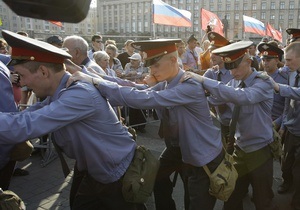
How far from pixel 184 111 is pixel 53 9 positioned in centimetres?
158

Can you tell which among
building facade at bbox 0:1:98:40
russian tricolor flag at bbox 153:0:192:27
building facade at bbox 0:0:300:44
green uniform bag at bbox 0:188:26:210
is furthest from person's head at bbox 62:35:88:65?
building facade at bbox 0:0:300:44

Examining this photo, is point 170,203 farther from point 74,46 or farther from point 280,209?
point 74,46

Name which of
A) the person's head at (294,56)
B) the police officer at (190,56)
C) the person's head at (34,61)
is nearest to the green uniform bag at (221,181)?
the person's head at (34,61)

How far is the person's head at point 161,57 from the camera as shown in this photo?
288cm

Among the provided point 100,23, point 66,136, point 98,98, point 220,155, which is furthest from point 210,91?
point 100,23

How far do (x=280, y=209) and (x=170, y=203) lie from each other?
5.24 feet

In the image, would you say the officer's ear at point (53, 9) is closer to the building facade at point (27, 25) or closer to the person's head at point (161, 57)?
the building facade at point (27, 25)

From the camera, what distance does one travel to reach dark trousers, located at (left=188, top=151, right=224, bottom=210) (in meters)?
2.81

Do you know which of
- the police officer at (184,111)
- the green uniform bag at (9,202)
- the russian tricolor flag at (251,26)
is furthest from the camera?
the russian tricolor flag at (251,26)

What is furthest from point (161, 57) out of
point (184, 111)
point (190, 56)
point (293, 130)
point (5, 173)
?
point (190, 56)

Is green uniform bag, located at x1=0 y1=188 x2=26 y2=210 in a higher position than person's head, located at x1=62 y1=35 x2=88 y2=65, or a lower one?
lower

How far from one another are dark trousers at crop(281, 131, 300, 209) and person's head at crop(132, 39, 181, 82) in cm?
228

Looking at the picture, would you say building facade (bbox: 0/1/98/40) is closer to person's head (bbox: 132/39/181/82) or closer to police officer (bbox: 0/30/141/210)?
police officer (bbox: 0/30/141/210)

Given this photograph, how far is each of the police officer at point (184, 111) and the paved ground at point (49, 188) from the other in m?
1.35
